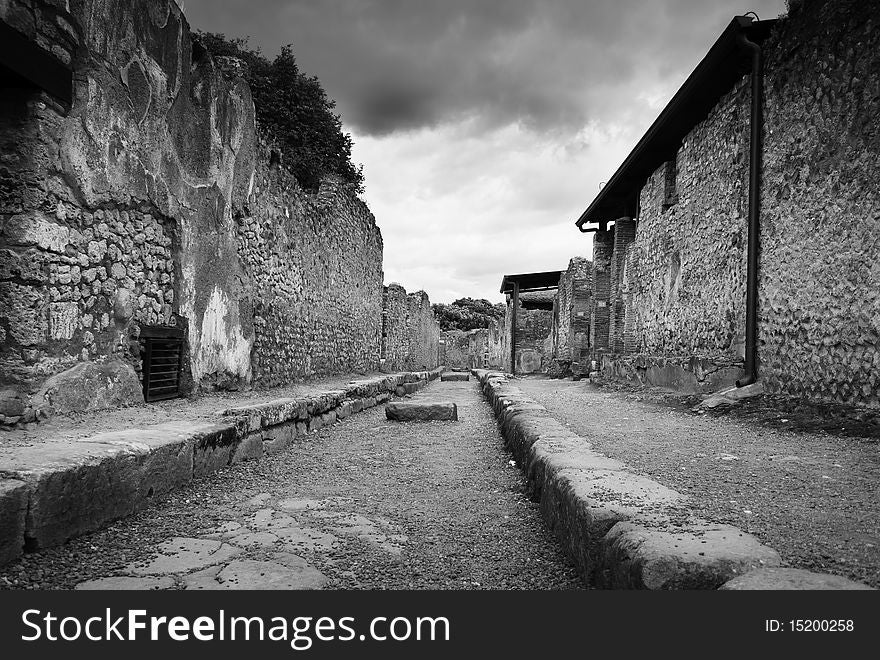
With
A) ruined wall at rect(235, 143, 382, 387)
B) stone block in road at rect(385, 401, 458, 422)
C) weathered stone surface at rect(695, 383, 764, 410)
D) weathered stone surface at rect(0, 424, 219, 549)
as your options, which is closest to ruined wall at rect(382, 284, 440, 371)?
ruined wall at rect(235, 143, 382, 387)

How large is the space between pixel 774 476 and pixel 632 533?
4.66 feet

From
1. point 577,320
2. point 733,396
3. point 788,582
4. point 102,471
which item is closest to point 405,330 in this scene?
point 577,320

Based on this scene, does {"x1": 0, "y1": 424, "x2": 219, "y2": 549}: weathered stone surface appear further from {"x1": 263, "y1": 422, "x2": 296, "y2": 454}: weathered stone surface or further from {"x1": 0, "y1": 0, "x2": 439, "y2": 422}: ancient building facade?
{"x1": 263, "y1": 422, "x2": 296, "y2": 454}: weathered stone surface

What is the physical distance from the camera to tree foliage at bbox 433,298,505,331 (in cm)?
4303

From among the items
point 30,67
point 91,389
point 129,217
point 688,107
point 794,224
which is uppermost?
point 688,107

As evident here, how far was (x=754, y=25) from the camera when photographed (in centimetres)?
607

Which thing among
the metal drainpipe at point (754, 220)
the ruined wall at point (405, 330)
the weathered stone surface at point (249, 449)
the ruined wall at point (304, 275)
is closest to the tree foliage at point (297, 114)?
the ruined wall at point (405, 330)

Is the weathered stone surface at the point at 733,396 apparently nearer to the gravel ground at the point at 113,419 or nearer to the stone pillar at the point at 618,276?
the gravel ground at the point at 113,419

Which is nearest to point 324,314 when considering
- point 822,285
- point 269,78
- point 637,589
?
point 822,285

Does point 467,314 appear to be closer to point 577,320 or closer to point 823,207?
point 577,320

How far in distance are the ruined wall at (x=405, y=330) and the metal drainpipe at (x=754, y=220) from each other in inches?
374

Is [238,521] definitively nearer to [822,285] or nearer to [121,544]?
[121,544]

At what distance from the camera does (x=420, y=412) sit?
20.3 ft

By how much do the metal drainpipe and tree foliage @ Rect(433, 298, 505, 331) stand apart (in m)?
34.5
